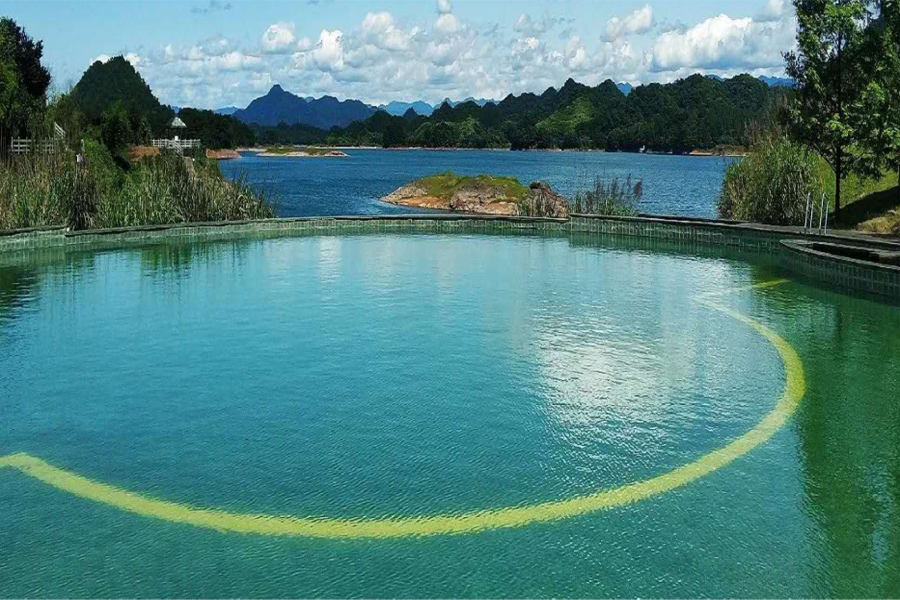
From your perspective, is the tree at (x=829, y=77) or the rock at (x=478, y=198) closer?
the tree at (x=829, y=77)

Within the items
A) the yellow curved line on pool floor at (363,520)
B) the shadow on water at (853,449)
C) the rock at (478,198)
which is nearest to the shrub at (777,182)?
the shadow on water at (853,449)

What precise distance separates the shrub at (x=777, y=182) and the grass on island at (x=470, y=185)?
559 inches

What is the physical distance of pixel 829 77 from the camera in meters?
15.7

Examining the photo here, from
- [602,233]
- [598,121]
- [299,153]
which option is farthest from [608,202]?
[598,121]

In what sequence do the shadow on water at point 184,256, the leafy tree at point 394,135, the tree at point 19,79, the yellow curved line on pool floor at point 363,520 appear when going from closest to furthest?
the yellow curved line on pool floor at point 363,520, the shadow on water at point 184,256, the tree at point 19,79, the leafy tree at point 394,135

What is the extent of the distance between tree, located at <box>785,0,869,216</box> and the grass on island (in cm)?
1593

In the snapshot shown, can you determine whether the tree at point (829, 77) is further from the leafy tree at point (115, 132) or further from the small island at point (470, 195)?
the leafy tree at point (115, 132)

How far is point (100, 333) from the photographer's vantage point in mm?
8703

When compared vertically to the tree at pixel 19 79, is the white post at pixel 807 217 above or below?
below

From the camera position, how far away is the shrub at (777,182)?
16.2m

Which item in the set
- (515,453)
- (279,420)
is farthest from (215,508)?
(515,453)

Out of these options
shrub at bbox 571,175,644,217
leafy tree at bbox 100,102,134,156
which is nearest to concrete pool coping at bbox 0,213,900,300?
shrub at bbox 571,175,644,217

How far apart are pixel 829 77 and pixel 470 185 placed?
2055cm

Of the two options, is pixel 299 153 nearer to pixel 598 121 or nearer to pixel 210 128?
pixel 210 128
